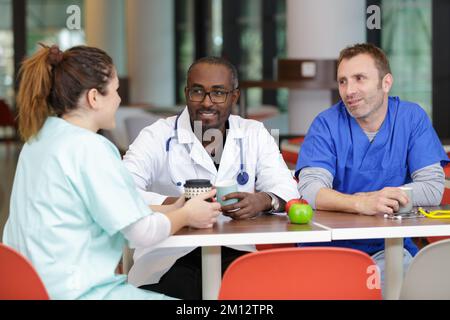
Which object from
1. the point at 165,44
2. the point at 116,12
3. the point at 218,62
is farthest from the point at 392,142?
the point at 116,12

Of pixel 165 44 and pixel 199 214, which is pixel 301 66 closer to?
pixel 199 214

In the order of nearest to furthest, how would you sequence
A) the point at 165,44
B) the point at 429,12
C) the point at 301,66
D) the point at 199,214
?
the point at 199,214
the point at 301,66
the point at 429,12
the point at 165,44

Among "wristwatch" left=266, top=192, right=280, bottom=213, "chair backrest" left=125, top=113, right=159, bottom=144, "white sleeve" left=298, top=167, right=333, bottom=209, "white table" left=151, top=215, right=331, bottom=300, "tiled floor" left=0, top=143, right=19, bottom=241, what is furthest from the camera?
"chair backrest" left=125, top=113, right=159, bottom=144

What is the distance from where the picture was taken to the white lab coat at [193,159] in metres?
3.01

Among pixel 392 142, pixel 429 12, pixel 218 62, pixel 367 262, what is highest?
pixel 429 12

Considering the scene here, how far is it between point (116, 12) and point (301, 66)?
862cm

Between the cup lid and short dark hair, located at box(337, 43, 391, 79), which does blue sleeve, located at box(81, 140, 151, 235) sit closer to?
the cup lid

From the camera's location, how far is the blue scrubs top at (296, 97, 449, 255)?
303 centimetres

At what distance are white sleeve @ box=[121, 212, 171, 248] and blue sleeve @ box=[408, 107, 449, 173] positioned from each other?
3.76 feet

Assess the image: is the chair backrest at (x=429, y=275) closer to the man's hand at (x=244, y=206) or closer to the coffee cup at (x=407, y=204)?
the coffee cup at (x=407, y=204)

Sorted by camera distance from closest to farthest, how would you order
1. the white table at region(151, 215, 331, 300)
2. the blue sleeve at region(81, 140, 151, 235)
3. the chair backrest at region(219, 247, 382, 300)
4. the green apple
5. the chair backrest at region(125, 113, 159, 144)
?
the chair backrest at region(219, 247, 382, 300), the blue sleeve at region(81, 140, 151, 235), the white table at region(151, 215, 331, 300), the green apple, the chair backrest at region(125, 113, 159, 144)

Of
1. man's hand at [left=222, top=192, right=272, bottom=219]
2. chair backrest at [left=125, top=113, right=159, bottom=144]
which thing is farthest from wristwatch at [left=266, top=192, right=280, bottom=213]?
chair backrest at [left=125, top=113, right=159, bottom=144]

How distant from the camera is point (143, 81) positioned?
1346cm

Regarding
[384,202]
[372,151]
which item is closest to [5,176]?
[372,151]
